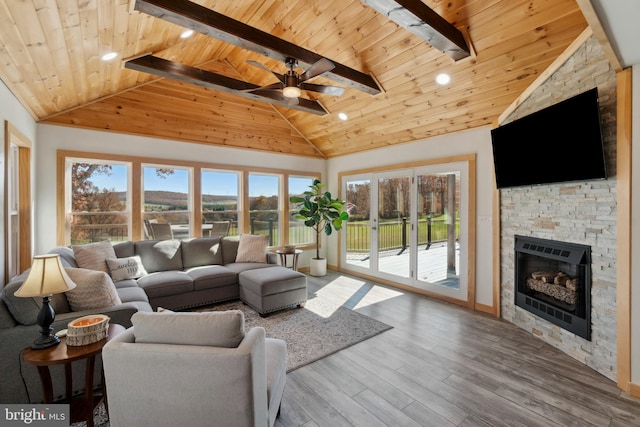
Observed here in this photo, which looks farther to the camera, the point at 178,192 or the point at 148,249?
the point at 178,192

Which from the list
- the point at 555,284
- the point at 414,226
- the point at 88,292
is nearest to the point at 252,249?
the point at 88,292

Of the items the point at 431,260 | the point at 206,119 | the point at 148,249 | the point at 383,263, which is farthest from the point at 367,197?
the point at 148,249

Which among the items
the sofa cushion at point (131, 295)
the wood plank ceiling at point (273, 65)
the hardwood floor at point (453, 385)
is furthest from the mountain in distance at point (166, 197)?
the hardwood floor at point (453, 385)

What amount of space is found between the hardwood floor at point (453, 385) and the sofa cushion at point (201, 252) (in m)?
2.79

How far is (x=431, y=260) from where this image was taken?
193 inches

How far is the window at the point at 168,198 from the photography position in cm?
481

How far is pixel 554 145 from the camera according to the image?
2.83 m

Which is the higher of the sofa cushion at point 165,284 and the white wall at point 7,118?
the white wall at point 7,118

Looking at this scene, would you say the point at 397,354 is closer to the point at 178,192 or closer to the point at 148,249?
the point at 148,249

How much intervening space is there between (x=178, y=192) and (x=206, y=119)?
4.61 ft

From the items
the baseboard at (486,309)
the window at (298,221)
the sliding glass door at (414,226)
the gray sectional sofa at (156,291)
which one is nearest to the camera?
the gray sectional sofa at (156,291)

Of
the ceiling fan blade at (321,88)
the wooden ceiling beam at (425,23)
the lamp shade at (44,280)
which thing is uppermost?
A: the wooden ceiling beam at (425,23)

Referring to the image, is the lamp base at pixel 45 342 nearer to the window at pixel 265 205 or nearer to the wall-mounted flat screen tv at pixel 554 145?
the window at pixel 265 205

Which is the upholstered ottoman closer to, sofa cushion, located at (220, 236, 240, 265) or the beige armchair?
sofa cushion, located at (220, 236, 240, 265)
